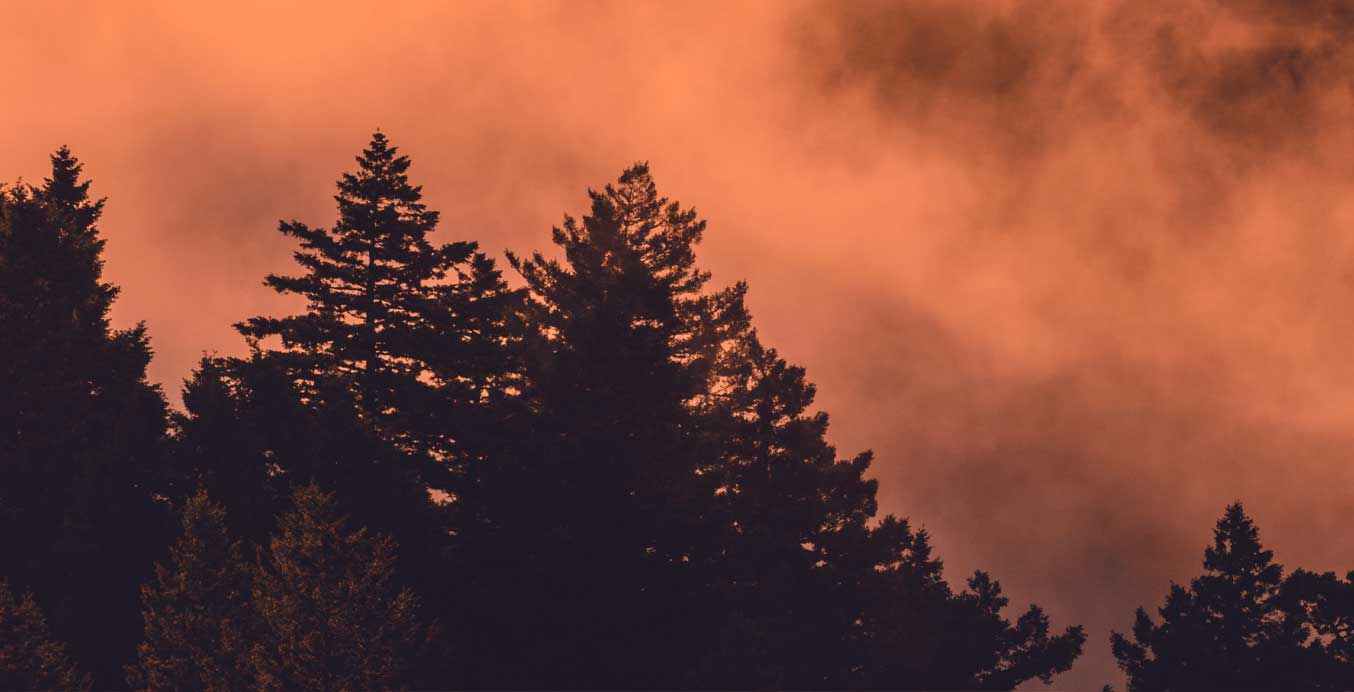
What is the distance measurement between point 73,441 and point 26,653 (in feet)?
41.2

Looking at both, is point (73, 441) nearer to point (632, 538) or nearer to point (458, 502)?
point (458, 502)

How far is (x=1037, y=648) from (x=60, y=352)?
52.2 meters

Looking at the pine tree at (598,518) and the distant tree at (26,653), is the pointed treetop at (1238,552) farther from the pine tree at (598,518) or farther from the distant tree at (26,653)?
the distant tree at (26,653)

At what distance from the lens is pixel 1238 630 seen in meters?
45.5

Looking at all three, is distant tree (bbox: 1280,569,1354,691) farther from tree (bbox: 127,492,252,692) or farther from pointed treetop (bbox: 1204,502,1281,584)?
tree (bbox: 127,492,252,692)

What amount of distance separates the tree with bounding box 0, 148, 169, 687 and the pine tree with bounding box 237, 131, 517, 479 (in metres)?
5.48

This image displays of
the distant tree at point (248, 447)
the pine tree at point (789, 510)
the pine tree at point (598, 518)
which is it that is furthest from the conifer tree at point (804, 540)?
the distant tree at point (248, 447)

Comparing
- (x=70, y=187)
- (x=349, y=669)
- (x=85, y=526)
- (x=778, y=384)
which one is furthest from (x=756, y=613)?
(x=70, y=187)

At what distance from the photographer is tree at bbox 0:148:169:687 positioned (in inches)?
1188

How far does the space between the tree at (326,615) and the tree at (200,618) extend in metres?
0.83

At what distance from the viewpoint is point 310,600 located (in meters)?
23.8

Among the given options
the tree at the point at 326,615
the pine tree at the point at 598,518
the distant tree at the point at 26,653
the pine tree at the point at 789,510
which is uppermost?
the pine tree at the point at 789,510

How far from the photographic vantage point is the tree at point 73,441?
1188 inches

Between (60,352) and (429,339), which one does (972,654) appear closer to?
(429,339)
